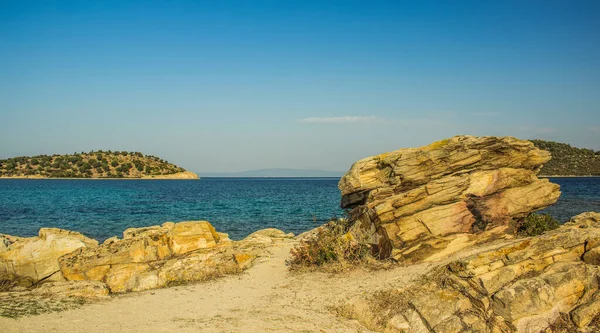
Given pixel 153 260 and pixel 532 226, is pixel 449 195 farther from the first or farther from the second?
pixel 153 260

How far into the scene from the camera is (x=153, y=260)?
1733cm

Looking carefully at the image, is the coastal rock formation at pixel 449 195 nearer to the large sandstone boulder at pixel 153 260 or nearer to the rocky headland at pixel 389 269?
the rocky headland at pixel 389 269

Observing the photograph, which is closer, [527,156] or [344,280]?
[344,280]

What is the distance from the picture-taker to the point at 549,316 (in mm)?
10992

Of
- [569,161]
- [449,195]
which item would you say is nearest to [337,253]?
[449,195]

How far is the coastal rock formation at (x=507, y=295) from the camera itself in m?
10.9

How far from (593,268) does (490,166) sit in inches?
205

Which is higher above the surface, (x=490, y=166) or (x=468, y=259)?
(x=490, y=166)

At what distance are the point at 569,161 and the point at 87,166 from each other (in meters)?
169

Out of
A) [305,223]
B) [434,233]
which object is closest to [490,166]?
[434,233]

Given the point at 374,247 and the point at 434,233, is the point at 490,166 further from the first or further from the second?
the point at 374,247

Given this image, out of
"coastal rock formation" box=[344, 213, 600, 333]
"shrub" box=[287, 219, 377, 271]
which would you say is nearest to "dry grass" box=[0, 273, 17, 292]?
"shrub" box=[287, 219, 377, 271]

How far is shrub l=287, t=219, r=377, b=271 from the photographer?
50.8 feet

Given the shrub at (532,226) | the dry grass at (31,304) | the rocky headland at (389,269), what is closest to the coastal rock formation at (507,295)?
the rocky headland at (389,269)
